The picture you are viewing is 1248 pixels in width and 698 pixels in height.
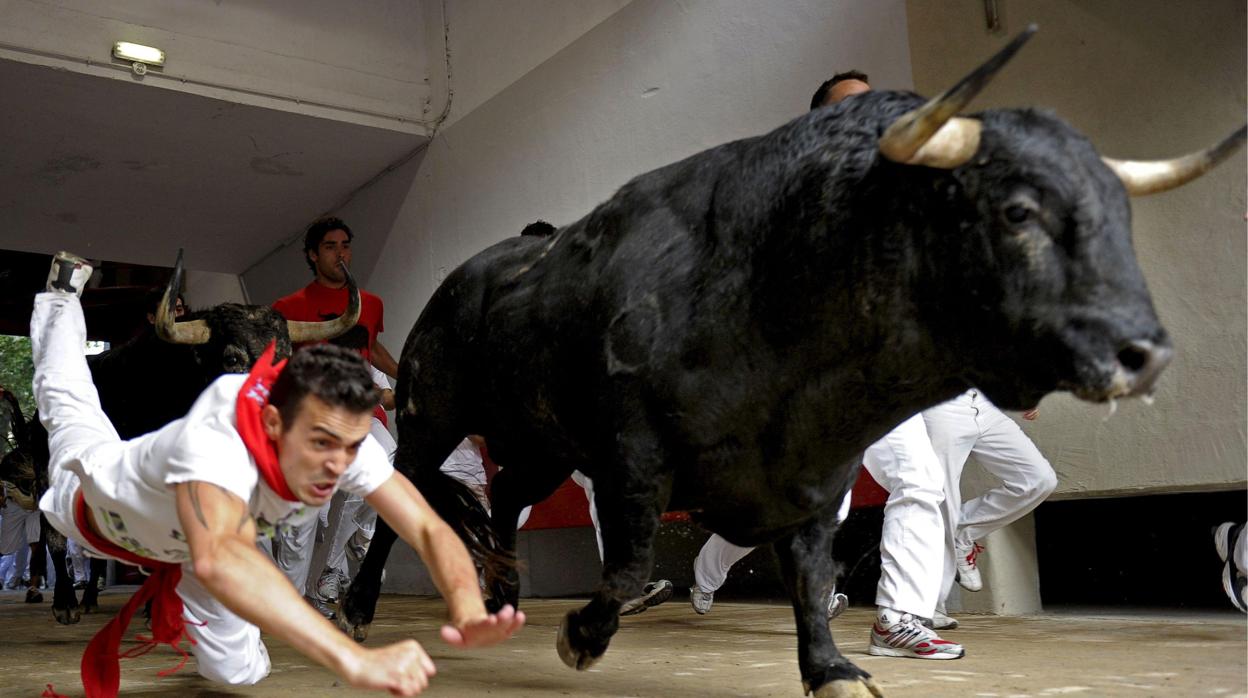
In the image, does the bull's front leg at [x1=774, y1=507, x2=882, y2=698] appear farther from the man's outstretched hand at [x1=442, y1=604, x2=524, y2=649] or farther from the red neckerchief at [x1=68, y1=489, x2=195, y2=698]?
the red neckerchief at [x1=68, y1=489, x2=195, y2=698]

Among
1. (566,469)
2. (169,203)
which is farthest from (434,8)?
(566,469)

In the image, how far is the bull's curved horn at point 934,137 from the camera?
2434mm

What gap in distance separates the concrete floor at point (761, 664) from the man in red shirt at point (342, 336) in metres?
1.19

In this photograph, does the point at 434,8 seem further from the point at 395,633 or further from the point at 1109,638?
the point at 1109,638

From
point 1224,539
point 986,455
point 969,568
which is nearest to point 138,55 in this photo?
point 986,455

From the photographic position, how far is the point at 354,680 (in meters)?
1.88

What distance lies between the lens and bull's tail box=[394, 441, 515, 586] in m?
4.15

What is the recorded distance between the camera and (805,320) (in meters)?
2.83

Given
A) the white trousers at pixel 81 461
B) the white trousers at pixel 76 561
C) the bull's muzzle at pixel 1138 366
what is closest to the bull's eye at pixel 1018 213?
the bull's muzzle at pixel 1138 366

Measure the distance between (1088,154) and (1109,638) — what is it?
260 centimetres

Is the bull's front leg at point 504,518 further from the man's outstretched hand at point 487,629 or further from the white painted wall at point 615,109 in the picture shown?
the white painted wall at point 615,109

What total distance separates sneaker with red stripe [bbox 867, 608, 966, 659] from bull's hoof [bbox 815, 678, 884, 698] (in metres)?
1.00

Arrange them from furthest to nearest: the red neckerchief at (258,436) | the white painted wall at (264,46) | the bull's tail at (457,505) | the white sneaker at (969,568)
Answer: the white painted wall at (264,46)
the white sneaker at (969,568)
the bull's tail at (457,505)
the red neckerchief at (258,436)

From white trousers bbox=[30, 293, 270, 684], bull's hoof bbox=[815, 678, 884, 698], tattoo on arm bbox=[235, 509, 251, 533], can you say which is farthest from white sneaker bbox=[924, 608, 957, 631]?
tattoo on arm bbox=[235, 509, 251, 533]
